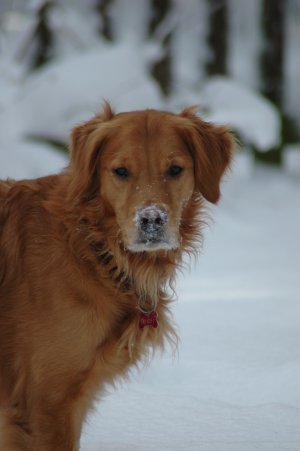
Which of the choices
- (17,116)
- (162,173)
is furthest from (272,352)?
(17,116)

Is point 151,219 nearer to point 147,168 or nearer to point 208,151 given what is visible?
point 147,168

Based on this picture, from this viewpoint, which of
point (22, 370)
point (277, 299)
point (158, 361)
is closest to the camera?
point (22, 370)

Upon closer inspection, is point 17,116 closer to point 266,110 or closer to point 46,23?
point 46,23

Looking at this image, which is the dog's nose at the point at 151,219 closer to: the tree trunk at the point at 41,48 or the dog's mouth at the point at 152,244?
the dog's mouth at the point at 152,244

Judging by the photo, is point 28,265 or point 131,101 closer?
point 28,265

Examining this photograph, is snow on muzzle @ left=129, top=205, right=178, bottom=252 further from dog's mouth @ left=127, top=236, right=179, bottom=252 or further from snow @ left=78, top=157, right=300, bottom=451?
snow @ left=78, top=157, right=300, bottom=451

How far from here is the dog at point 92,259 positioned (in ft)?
11.0

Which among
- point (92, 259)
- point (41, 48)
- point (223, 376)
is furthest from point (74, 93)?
point (92, 259)

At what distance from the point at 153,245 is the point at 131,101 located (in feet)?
26.1

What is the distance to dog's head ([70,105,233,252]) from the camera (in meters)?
3.41

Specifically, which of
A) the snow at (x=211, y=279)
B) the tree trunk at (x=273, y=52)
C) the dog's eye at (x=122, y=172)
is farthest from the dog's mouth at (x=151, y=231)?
the tree trunk at (x=273, y=52)

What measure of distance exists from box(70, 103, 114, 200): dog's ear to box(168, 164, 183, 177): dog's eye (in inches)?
13.4

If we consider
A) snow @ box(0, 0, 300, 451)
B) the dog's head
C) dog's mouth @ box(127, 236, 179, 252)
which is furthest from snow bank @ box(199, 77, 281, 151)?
dog's mouth @ box(127, 236, 179, 252)

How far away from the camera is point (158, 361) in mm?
5293
